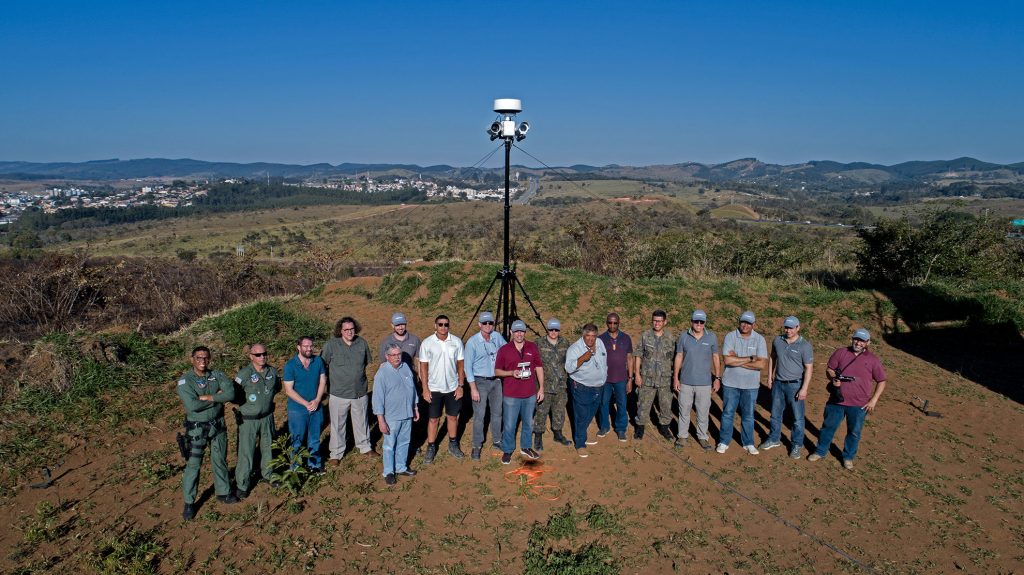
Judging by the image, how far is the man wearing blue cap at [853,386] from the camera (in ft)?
19.6

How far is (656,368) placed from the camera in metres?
6.70

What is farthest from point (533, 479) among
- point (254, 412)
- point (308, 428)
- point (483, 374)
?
point (254, 412)

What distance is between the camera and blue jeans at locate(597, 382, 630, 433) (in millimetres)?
6742

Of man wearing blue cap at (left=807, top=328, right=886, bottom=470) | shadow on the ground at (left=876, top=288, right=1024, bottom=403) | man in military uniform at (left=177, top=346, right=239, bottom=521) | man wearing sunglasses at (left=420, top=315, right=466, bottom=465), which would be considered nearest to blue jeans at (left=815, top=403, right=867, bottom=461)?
man wearing blue cap at (left=807, top=328, right=886, bottom=470)

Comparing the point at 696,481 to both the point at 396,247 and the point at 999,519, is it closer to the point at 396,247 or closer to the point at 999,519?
the point at 999,519

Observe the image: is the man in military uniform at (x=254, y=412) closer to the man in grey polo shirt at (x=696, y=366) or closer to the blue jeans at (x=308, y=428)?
the blue jeans at (x=308, y=428)

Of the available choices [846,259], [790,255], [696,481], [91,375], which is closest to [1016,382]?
[696,481]

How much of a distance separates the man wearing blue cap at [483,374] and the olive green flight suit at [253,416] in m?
2.04

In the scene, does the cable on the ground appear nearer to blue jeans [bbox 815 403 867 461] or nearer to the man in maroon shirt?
the man in maroon shirt

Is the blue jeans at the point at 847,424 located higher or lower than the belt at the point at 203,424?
lower

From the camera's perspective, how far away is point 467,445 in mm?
6938

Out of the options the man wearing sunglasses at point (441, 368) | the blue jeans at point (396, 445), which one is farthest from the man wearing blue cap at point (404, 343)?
the blue jeans at point (396, 445)

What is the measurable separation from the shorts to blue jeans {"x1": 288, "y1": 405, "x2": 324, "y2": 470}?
1.21 metres

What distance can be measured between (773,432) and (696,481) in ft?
4.35
